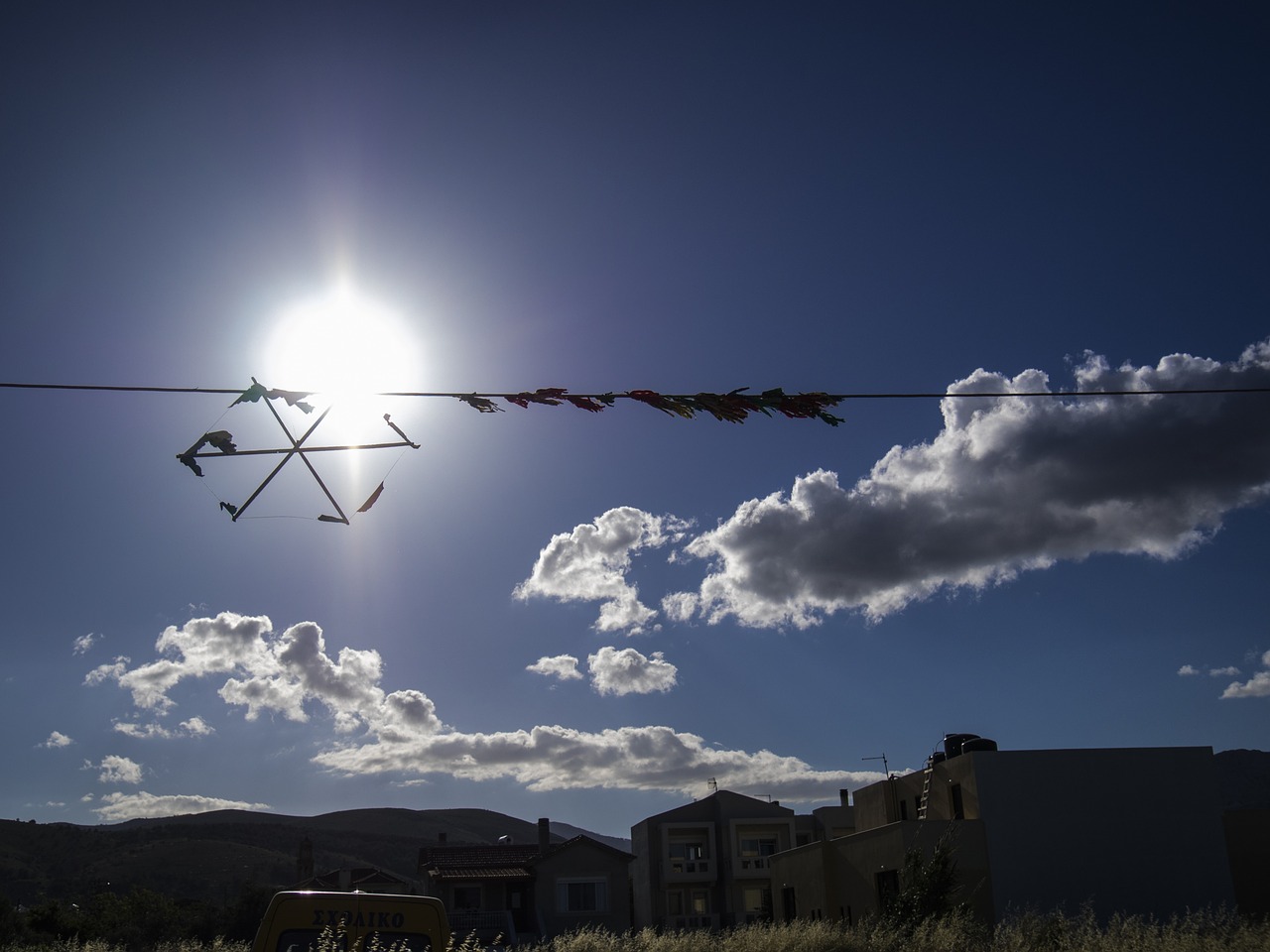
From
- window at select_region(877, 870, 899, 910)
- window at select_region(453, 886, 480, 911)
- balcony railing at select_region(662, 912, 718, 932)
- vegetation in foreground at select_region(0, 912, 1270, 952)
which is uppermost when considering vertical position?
vegetation in foreground at select_region(0, 912, 1270, 952)

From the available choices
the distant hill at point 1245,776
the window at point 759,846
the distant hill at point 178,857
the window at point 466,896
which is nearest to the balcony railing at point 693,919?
the window at point 759,846

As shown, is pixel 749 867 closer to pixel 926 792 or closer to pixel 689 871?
pixel 689 871

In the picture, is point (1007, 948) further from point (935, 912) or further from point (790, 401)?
point (790, 401)

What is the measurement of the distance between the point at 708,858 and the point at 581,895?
16.2m

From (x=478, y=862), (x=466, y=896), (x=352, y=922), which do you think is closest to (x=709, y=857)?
(x=478, y=862)

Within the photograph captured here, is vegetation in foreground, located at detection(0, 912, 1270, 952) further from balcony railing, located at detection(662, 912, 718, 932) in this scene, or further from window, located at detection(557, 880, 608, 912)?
balcony railing, located at detection(662, 912, 718, 932)

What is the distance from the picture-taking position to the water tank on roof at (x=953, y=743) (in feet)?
122

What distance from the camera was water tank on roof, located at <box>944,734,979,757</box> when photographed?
37312mm

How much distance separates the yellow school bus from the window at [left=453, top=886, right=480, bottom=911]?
143ft

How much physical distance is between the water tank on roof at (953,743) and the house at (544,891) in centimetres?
1967

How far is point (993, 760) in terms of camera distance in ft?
104

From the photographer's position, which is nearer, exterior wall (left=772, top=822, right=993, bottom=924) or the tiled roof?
exterior wall (left=772, top=822, right=993, bottom=924)

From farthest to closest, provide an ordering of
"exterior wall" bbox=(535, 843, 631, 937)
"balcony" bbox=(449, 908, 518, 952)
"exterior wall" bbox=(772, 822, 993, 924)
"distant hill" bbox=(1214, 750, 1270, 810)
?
1. "distant hill" bbox=(1214, 750, 1270, 810)
2. "exterior wall" bbox=(535, 843, 631, 937)
3. "balcony" bbox=(449, 908, 518, 952)
4. "exterior wall" bbox=(772, 822, 993, 924)

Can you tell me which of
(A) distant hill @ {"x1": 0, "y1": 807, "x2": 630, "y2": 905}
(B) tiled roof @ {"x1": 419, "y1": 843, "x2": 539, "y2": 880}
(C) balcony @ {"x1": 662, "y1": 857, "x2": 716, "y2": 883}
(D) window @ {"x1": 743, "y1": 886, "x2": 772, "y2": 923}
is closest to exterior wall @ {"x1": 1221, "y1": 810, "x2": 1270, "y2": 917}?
(D) window @ {"x1": 743, "y1": 886, "x2": 772, "y2": 923}
